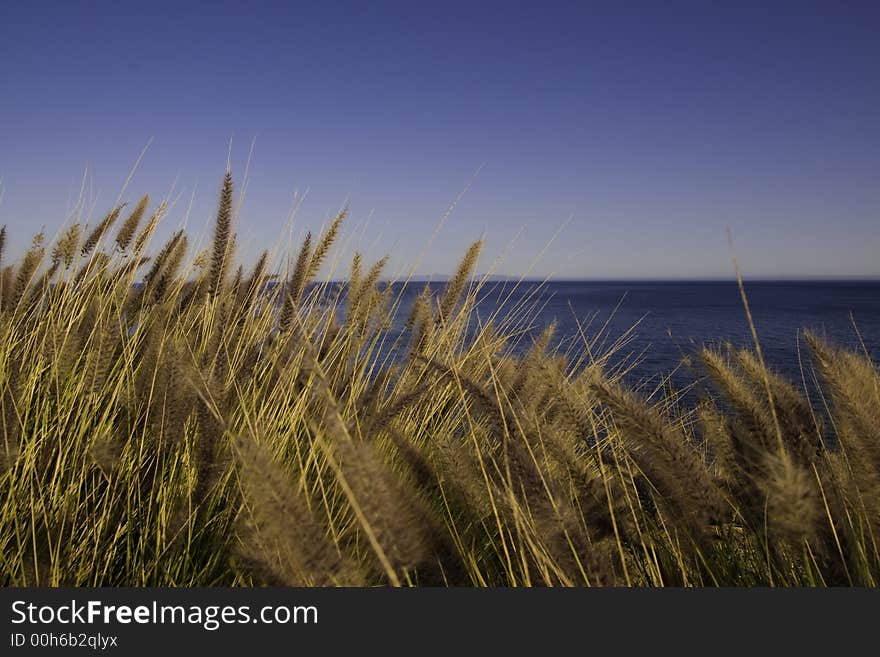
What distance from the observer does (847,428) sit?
4.08 ft

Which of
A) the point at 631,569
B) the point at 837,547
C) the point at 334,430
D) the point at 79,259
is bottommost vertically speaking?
the point at 631,569

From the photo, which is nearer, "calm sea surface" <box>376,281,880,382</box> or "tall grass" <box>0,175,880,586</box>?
"tall grass" <box>0,175,880,586</box>

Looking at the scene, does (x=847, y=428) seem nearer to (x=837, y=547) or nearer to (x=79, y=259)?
(x=837, y=547)

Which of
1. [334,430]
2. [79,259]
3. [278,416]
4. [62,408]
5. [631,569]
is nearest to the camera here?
[334,430]

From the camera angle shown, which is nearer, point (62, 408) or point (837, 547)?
point (837, 547)

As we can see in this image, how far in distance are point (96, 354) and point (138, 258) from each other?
1.30 meters

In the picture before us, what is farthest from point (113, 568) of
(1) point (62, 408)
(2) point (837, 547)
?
(2) point (837, 547)

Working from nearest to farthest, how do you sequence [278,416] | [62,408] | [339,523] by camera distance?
[339,523]
[62,408]
[278,416]

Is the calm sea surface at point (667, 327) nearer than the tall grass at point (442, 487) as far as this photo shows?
No

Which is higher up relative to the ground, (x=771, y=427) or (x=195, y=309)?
(x=195, y=309)

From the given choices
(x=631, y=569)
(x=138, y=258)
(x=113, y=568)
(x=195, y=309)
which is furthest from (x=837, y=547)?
(x=138, y=258)

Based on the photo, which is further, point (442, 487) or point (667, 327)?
point (667, 327)

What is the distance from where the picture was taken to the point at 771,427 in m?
1.20

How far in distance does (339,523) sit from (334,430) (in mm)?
873
